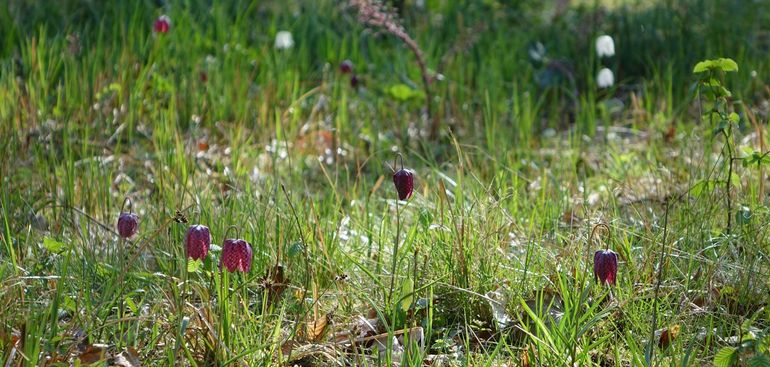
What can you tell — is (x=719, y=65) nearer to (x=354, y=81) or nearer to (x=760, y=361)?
(x=760, y=361)

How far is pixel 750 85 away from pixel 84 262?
3.24 meters

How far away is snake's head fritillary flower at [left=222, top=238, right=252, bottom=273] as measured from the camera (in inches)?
84.1

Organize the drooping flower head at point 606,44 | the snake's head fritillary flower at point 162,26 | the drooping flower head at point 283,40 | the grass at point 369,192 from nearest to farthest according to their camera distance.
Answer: the grass at point 369,192 → the drooping flower head at point 606,44 → the snake's head fritillary flower at point 162,26 → the drooping flower head at point 283,40

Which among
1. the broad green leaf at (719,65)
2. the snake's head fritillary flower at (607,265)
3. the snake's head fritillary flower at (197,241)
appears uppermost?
the broad green leaf at (719,65)

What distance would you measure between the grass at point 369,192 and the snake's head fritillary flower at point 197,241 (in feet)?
0.31

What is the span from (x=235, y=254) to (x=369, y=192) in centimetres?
144

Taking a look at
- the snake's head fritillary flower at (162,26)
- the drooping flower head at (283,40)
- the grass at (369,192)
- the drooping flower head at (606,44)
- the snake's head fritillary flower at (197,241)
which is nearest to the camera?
the snake's head fritillary flower at (197,241)

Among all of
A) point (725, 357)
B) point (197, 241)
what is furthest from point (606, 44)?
point (197, 241)

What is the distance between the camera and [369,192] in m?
3.55

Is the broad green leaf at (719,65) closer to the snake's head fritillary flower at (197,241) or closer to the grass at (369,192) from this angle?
the grass at (369,192)

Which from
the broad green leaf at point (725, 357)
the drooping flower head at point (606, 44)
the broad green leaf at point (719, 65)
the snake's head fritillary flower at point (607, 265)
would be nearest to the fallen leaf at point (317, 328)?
the snake's head fritillary flower at point (607, 265)

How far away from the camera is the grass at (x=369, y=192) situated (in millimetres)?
2279

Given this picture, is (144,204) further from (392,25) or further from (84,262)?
(392,25)

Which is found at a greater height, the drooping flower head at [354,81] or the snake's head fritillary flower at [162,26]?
the snake's head fritillary flower at [162,26]
